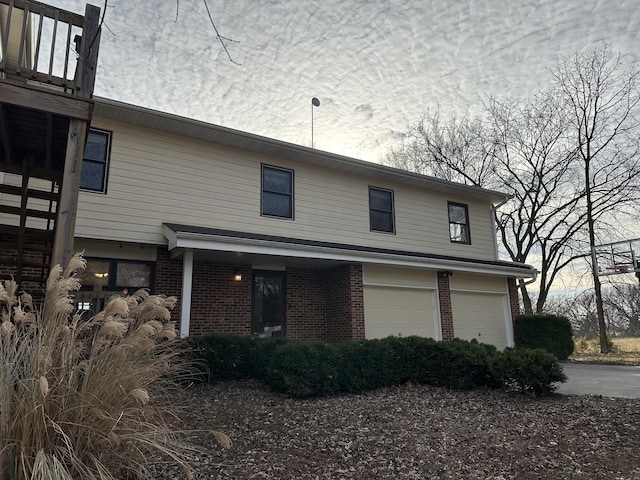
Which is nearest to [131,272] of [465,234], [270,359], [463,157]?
[270,359]

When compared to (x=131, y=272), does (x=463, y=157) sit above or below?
above

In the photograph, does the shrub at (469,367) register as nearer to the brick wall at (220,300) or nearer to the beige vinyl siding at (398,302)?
the beige vinyl siding at (398,302)

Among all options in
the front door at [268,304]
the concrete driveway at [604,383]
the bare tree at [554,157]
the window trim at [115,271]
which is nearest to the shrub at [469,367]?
the concrete driveway at [604,383]

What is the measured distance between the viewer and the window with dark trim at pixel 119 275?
8.45 m

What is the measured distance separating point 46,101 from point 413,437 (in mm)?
5213

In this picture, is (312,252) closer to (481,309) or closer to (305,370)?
(305,370)

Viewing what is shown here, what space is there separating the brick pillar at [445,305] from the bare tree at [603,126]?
7.62 m

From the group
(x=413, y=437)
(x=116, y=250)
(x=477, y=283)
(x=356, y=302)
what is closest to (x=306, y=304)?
(x=356, y=302)

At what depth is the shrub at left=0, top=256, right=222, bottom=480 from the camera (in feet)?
8.08

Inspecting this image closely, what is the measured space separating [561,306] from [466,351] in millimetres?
23290

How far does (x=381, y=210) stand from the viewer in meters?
12.1

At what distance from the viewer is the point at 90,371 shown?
9.27 feet

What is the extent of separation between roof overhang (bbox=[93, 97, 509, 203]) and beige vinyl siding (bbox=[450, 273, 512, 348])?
289cm

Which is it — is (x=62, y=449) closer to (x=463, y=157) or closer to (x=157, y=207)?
(x=157, y=207)
